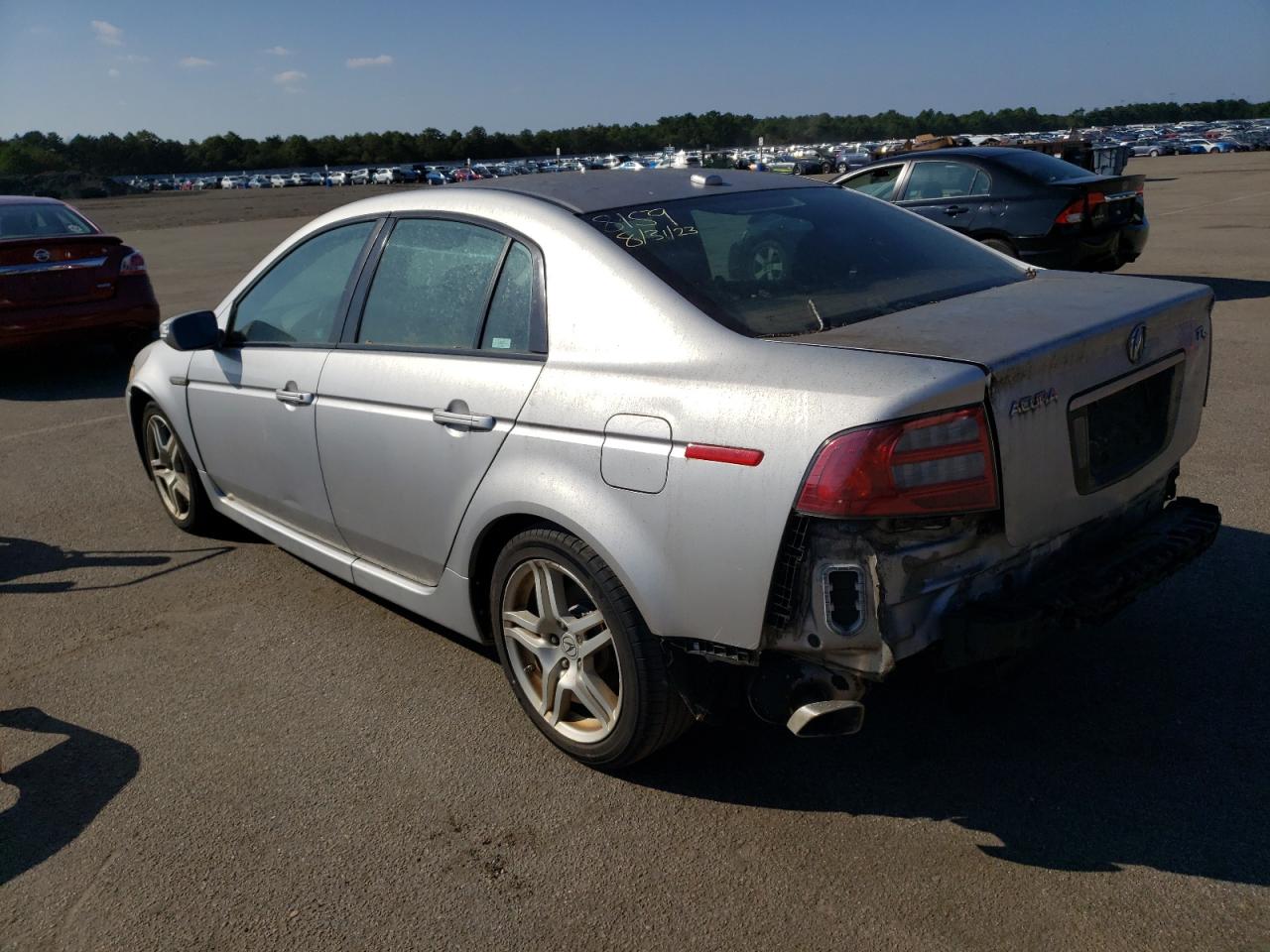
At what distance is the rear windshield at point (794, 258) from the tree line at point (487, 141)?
114185 millimetres

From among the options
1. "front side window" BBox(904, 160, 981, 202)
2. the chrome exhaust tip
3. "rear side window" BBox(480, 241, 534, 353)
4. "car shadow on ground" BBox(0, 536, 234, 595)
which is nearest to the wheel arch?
"car shadow on ground" BBox(0, 536, 234, 595)

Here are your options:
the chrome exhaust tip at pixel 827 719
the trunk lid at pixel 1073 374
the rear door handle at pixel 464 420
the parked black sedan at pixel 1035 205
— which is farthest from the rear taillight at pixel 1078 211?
the chrome exhaust tip at pixel 827 719

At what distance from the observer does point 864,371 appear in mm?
2439

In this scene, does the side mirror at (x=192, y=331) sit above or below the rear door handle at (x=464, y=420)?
above

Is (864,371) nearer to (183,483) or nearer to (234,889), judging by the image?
(234,889)

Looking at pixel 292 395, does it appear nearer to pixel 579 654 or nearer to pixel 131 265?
pixel 579 654

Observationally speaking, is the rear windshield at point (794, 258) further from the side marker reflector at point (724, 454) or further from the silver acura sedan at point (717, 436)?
the side marker reflector at point (724, 454)

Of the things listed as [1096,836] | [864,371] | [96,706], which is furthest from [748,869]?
[96,706]

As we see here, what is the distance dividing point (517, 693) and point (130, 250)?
27.2ft

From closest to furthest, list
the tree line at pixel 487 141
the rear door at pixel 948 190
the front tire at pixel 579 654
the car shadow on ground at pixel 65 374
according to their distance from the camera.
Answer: the front tire at pixel 579 654 < the car shadow on ground at pixel 65 374 < the rear door at pixel 948 190 < the tree line at pixel 487 141

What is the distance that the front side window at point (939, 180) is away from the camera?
1050 cm

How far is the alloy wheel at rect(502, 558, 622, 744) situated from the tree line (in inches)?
4527

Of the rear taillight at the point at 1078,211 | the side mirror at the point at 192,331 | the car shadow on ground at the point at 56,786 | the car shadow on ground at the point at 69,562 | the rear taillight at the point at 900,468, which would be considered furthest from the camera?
the rear taillight at the point at 1078,211

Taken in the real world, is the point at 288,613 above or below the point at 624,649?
below
